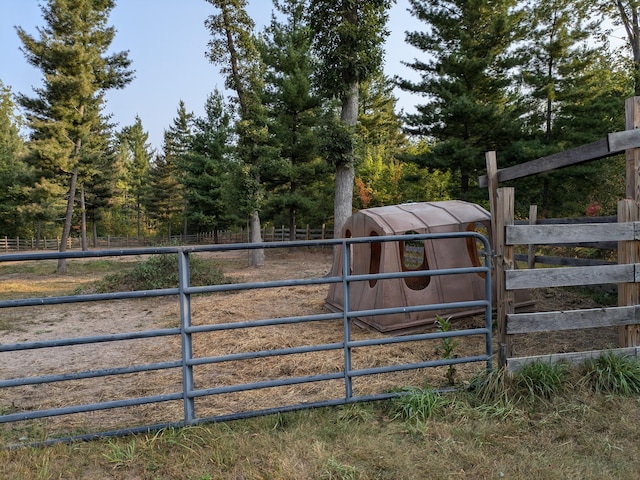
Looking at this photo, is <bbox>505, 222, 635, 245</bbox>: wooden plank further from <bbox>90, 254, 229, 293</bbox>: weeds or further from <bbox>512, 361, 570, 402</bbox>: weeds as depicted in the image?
<bbox>90, 254, 229, 293</bbox>: weeds

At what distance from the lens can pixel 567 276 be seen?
393 centimetres

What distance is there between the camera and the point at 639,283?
13.7 ft

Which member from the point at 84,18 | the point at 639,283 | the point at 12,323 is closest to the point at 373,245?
the point at 639,283

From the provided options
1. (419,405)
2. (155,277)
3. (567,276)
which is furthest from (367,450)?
(155,277)

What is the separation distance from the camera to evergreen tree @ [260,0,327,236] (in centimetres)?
2056

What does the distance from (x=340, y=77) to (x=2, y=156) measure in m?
41.2

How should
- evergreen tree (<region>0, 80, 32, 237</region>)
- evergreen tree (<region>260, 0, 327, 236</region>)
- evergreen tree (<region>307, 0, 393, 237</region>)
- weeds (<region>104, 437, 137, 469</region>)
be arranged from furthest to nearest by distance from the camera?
evergreen tree (<region>0, 80, 32, 237</region>)
evergreen tree (<region>260, 0, 327, 236</region>)
evergreen tree (<region>307, 0, 393, 237</region>)
weeds (<region>104, 437, 137, 469</region>)

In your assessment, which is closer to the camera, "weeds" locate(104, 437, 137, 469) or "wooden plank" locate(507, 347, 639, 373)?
"weeds" locate(104, 437, 137, 469)

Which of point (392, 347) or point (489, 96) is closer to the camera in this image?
point (392, 347)

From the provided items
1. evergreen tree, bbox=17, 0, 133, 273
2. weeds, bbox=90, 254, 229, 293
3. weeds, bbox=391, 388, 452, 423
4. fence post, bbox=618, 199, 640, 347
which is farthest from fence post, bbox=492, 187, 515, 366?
evergreen tree, bbox=17, 0, 133, 273

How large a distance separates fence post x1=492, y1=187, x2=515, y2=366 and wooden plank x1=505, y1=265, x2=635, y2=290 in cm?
Result: 8

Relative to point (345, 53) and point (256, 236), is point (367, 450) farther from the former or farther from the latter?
point (256, 236)

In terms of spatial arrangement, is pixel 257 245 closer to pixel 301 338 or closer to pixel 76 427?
pixel 76 427

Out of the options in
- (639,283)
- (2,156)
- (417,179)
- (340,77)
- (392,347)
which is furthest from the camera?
(2,156)
